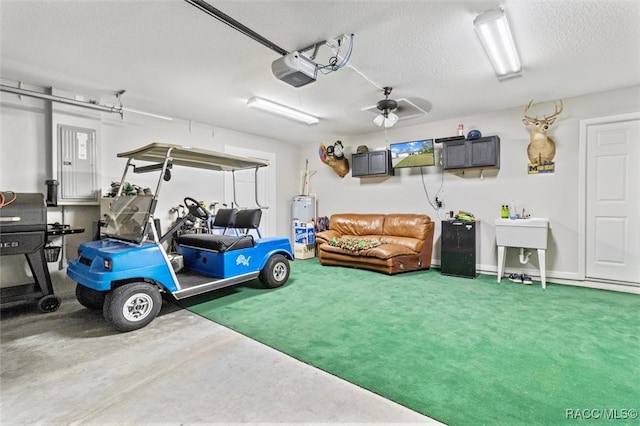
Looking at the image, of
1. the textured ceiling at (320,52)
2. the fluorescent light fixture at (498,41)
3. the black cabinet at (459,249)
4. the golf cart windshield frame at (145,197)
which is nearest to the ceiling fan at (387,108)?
the textured ceiling at (320,52)

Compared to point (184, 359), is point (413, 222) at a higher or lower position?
higher

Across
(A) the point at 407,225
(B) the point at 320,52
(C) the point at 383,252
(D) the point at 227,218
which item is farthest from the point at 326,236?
(B) the point at 320,52

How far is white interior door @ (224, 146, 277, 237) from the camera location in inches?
245

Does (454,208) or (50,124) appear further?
(454,208)

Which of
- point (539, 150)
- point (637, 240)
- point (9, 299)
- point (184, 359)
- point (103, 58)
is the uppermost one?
point (103, 58)

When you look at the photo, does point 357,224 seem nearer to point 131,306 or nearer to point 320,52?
point 320,52

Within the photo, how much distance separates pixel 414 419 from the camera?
166 centimetres

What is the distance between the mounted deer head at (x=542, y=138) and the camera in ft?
15.1

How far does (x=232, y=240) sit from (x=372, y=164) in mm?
3584

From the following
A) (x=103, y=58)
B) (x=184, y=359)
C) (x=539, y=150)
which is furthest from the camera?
(x=539, y=150)

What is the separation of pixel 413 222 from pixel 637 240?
307cm

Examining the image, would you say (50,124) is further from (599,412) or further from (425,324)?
(599,412)

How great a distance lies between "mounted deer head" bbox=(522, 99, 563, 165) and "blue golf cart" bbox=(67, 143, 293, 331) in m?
4.21

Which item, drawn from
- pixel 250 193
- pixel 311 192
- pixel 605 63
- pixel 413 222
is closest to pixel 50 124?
pixel 250 193
